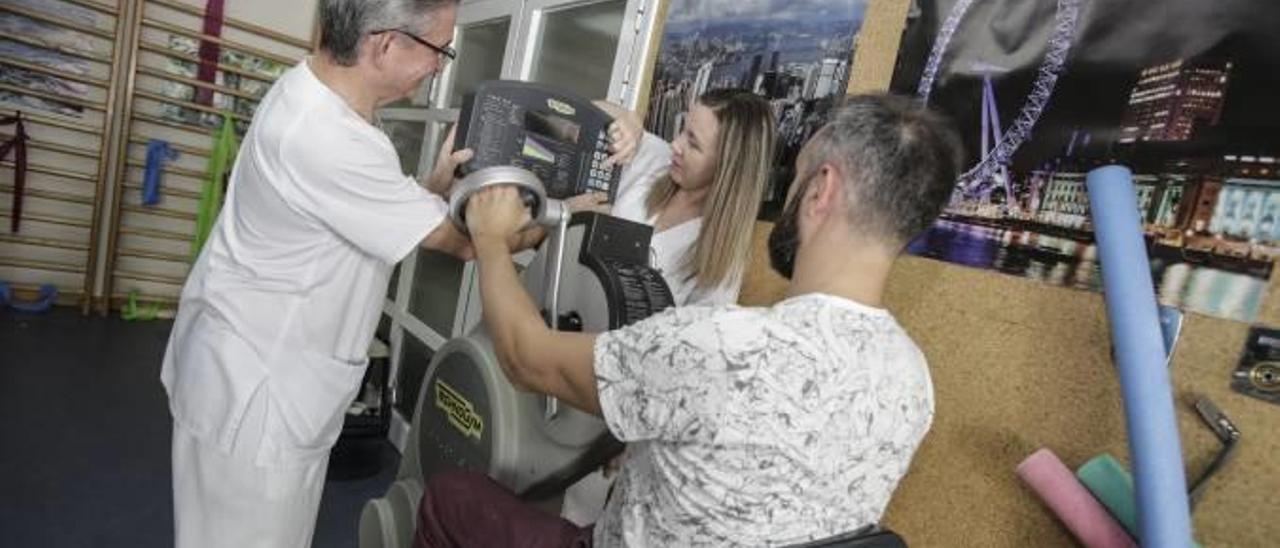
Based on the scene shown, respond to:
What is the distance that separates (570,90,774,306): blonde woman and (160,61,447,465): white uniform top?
0.52 metres

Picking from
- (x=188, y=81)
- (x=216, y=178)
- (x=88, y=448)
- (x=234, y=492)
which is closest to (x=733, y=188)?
(x=234, y=492)

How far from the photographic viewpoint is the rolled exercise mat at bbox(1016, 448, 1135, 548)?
839 millimetres

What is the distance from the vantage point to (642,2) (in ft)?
6.54

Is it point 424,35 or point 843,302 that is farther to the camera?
point 424,35

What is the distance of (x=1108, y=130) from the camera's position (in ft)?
3.34

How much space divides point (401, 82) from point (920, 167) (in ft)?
2.77

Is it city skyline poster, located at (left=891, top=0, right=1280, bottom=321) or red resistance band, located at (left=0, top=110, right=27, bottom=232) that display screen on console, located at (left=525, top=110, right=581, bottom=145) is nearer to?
city skyline poster, located at (left=891, top=0, right=1280, bottom=321)

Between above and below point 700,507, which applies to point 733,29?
above

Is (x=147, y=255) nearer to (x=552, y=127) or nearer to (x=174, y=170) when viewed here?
(x=174, y=170)

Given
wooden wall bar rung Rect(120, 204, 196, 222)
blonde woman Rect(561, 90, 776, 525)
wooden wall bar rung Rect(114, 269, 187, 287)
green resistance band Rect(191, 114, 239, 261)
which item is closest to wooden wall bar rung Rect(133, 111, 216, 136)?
green resistance band Rect(191, 114, 239, 261)

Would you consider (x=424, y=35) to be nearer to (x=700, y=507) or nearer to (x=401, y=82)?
(x=401, y=82)

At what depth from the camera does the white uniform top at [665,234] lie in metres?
1.45

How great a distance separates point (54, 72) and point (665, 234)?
3.51m

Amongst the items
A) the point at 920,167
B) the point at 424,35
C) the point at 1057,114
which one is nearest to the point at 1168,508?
the point at 920,167
